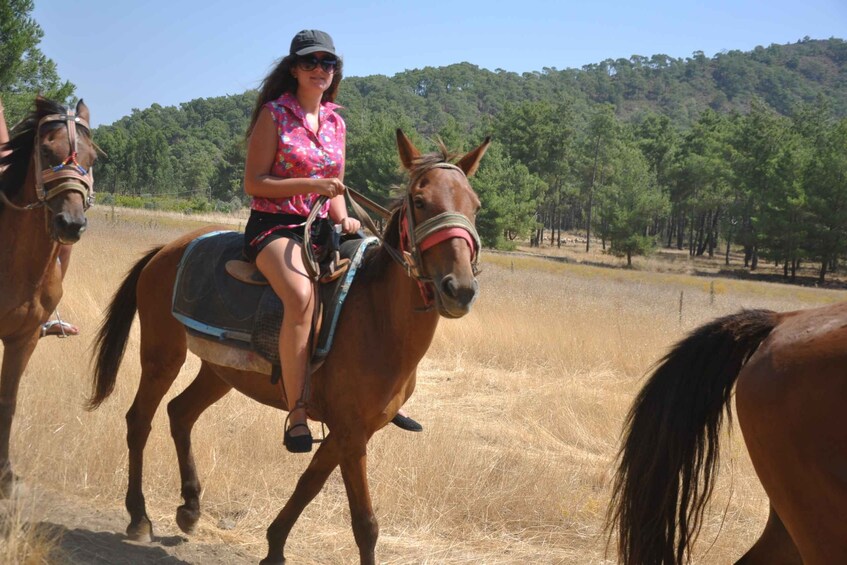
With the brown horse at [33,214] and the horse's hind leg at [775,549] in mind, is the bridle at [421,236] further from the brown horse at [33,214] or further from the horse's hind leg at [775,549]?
the brown horse at [33,214]

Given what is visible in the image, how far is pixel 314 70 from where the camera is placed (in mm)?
3824

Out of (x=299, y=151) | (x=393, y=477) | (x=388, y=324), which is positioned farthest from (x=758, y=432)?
(x=393, y=477)

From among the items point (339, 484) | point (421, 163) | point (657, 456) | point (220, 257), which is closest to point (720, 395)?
point (657, 456)

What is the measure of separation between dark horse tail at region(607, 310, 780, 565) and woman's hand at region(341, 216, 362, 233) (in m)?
1.95

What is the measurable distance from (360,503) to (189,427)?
1688mm

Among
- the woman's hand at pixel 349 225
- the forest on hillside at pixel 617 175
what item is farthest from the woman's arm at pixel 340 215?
the forest on hillside at pixel 617 175

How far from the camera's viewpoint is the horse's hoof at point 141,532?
4.29 metres

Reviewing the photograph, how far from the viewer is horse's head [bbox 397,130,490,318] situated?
3088mm

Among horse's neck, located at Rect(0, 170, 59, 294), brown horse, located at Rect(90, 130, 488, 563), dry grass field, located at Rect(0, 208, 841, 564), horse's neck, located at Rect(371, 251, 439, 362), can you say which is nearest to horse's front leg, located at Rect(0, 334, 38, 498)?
dry grass field, located at Rect(0, 208, 841, 564)

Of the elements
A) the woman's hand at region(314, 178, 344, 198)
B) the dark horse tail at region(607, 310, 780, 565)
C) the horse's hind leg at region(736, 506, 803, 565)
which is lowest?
the horse's hind leg at region(736, 506, 803, 565)

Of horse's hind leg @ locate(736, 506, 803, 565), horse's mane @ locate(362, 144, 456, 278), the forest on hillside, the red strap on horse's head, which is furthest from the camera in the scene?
the forest on hillside

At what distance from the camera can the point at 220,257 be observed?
431 cm

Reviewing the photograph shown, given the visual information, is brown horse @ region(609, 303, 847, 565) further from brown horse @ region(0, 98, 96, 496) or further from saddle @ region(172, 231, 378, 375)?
brown horse @ region(0, 98, 96, 496)

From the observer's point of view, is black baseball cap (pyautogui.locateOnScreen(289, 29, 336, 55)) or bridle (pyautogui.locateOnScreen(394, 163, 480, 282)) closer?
bridle (pyautogui.locateOnScreen(394, 163, 480, 282))
